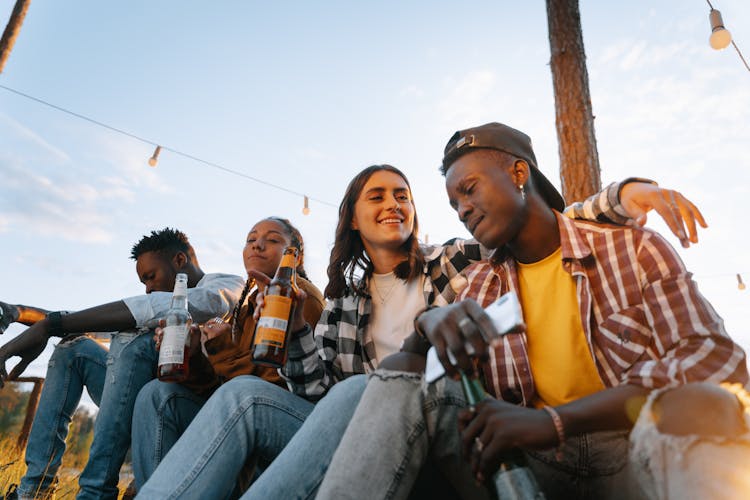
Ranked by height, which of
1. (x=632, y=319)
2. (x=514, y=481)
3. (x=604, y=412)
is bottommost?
(x=514, y=481)

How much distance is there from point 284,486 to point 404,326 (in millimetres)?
910

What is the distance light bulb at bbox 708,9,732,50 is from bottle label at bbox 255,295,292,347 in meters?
3.63

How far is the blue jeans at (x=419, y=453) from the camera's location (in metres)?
1.01

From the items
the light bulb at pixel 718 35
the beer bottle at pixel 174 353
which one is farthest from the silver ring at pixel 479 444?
the light bulb at pixel 718 35

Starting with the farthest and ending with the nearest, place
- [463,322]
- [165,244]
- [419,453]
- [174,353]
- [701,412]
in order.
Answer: [165,244] → [174,353] → [419,453] → [463,322] → [701,412]

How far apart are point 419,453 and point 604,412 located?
0.38 m

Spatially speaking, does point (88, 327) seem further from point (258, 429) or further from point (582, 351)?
point (582, 351)

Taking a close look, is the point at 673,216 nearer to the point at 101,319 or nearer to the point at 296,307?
the point at 296,307

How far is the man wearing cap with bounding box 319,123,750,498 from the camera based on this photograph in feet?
2.88

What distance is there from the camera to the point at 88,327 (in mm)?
2334

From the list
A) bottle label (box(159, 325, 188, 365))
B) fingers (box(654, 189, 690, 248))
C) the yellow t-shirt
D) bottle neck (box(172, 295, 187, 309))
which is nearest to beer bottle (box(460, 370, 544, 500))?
the yellow t-shirt

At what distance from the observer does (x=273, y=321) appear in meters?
1.77

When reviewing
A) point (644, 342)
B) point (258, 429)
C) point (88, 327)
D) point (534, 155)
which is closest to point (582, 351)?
point (644, 342)

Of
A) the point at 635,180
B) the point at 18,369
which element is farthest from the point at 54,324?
the point at 635,180
